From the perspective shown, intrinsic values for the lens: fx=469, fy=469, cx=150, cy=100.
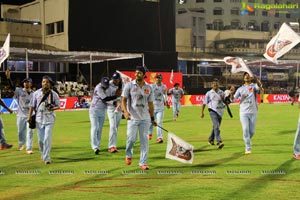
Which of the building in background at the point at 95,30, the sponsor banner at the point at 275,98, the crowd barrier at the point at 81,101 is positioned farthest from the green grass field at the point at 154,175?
the sponsor banner at the point at 275,98

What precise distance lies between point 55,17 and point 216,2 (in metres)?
58.0

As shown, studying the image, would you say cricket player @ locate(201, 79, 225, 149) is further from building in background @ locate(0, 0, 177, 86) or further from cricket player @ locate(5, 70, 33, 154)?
building in background @ locate(0, 0, 177, 86)

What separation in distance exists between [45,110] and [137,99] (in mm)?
2132

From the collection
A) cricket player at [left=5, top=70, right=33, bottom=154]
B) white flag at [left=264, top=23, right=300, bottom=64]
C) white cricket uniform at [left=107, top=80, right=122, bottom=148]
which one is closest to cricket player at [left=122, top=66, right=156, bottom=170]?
white cricket uniform at [left=107, top=80, right=122, bottom=148]

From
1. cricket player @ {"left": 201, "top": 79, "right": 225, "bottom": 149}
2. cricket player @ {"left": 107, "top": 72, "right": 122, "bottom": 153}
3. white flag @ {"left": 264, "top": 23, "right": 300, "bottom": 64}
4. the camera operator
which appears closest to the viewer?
the camera operator

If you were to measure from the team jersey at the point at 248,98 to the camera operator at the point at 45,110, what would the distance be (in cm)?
439

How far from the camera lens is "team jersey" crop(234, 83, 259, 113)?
440 inches

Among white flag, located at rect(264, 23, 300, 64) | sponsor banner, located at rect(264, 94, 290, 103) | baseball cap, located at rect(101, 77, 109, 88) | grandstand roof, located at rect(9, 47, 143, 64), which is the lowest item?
sponsor banner, located at rect(264, 94, 290, 103)

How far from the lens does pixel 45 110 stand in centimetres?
987

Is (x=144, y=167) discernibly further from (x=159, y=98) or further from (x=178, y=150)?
(x=159, y=98)

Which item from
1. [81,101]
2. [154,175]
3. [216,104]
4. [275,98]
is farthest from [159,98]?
[275,98]

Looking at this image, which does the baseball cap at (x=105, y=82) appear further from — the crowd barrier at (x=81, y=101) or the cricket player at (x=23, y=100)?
the crowd barrier at (x=81, y=101)

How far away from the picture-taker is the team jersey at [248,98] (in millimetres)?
11180

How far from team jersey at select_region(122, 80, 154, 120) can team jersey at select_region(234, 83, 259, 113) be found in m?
3.07
